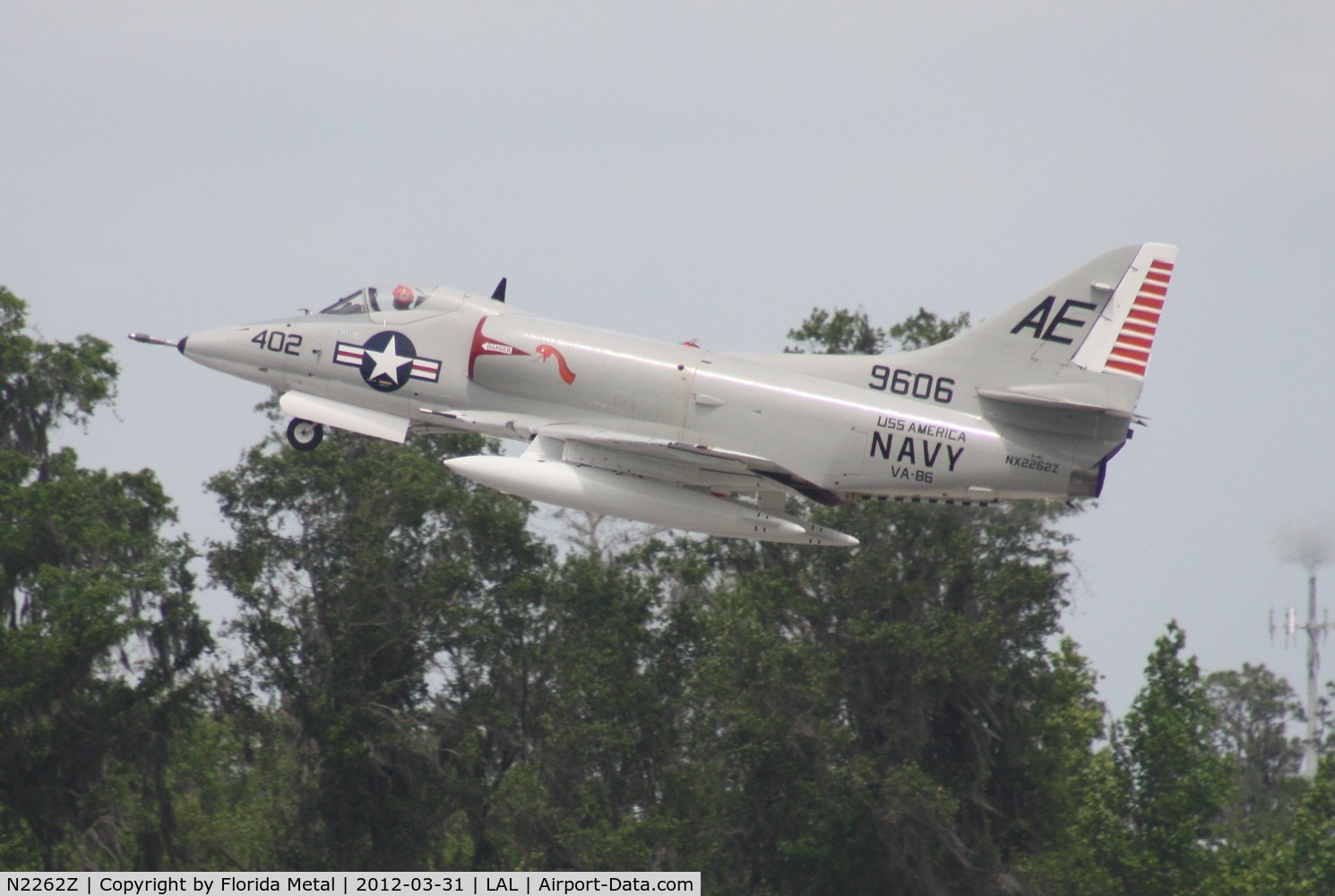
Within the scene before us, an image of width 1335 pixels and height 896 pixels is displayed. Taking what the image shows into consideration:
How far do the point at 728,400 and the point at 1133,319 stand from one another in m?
6.61

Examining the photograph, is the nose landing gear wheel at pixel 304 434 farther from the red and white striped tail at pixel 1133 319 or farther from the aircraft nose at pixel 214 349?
the red and white striped tail at pixel 1133 319

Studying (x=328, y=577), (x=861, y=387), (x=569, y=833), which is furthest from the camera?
(x=328, y=577)

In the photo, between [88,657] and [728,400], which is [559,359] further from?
[88,657]

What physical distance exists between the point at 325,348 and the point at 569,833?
2070cm

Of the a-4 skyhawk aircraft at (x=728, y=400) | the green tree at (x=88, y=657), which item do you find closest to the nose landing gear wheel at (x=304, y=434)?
the a-4 skyhawk aircraft at (x=728, y=400)

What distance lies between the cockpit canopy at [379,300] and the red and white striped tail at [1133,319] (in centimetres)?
1057

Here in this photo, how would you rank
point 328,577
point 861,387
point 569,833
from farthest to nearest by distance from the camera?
point 328,577 < point 569,833 < point 861,387

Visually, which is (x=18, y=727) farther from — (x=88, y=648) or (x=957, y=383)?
(x=957, y=383)

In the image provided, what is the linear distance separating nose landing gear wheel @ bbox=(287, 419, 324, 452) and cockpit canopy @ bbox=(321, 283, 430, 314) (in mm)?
1868

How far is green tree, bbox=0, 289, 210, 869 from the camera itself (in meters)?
48.3

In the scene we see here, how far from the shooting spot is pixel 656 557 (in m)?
53.5

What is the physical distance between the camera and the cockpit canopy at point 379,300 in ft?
101

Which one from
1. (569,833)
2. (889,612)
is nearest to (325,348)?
(569,833)

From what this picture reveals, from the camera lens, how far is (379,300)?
31.1 metres
